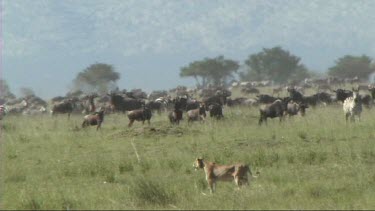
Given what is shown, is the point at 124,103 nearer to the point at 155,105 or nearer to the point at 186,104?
the point at 155,105

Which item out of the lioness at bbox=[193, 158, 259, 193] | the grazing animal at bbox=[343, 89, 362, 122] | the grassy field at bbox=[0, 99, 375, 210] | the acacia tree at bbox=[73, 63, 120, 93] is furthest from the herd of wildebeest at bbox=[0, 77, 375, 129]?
the acacia tree at bbox=[73, 63, 120, 93]

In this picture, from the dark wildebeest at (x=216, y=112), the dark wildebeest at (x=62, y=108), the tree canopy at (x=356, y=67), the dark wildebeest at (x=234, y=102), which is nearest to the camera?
the dark wildebeest at (x=216, y=112)

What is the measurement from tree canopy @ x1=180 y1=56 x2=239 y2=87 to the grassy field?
7099cm

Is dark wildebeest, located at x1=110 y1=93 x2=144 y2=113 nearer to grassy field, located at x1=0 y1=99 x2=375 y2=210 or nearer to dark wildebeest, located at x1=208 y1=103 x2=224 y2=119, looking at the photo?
dark wildebeest, located at x1=208 y1=103 x2=224 y2=119

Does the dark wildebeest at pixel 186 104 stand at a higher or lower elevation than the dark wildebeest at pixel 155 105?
higher

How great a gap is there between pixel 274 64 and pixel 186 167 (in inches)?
3586

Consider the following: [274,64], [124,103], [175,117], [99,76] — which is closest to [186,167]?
[175,117]

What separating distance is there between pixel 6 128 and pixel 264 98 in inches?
678

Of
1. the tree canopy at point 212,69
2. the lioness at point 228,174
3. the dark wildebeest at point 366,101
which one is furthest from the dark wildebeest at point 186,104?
the tree canopy at point 212,69

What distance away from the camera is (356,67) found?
9994cm

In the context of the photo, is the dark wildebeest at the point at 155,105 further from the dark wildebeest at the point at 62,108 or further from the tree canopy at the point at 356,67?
the tree canopy at the point at 356,67

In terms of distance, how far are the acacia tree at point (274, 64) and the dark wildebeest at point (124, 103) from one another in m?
64.6

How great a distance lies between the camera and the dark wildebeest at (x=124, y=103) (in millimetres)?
41438

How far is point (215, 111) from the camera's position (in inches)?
1240
